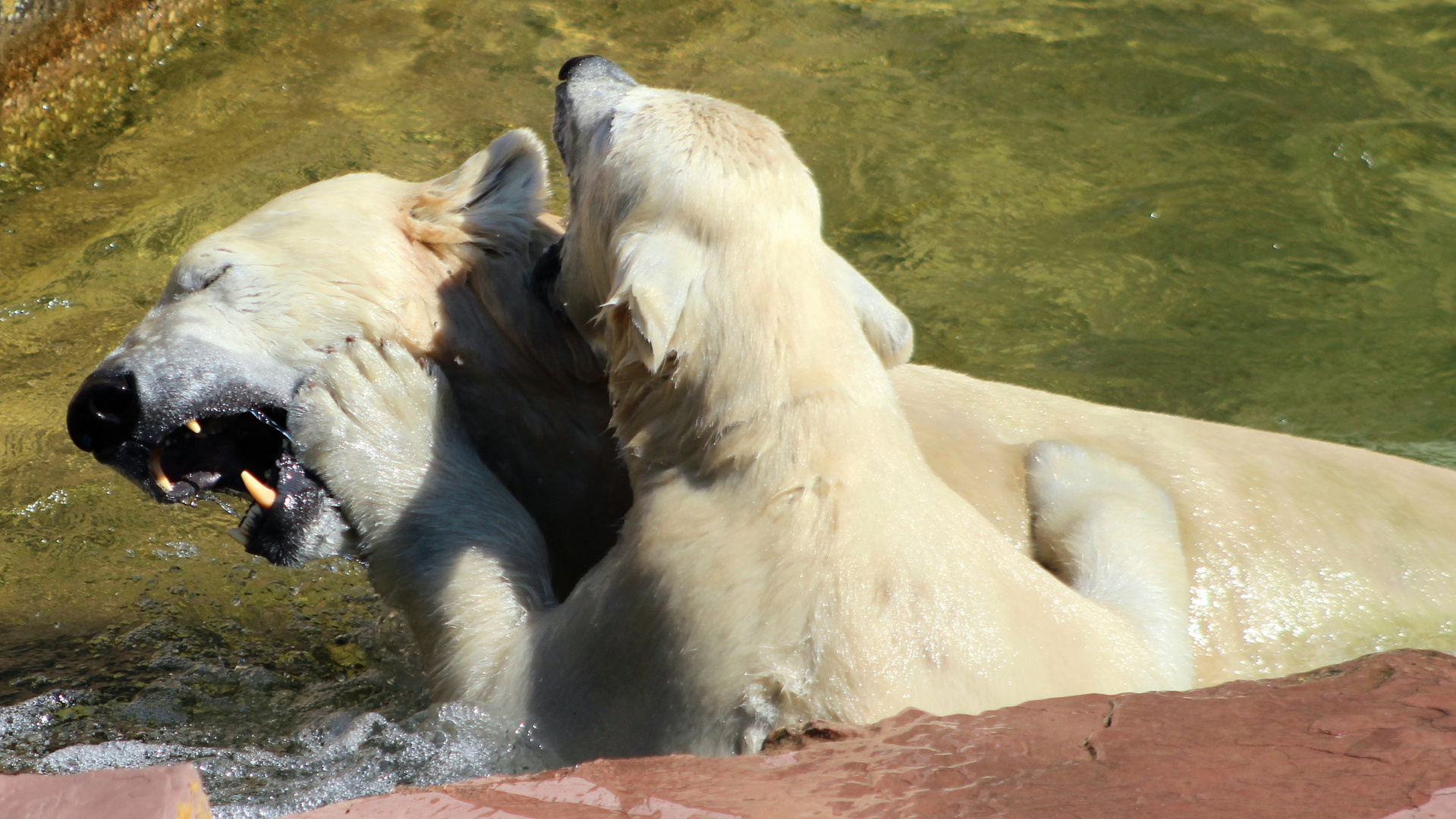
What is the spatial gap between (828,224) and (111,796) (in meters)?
4.83

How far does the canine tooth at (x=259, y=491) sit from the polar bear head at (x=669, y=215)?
0.87 meters

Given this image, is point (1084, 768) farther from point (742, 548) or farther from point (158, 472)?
point (158, 472)

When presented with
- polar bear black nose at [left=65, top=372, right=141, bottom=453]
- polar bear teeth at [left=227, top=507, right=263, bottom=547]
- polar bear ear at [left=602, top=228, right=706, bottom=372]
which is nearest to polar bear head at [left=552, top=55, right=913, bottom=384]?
polar bear ear at [left=602, top=228, right=706, bottom=372]

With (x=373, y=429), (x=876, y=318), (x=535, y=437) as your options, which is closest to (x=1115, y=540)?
(x=876, y=318)

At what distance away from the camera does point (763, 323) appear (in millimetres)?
2652

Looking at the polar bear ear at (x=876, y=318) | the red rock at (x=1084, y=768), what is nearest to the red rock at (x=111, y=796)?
the red rock at (x=1084, y=768)

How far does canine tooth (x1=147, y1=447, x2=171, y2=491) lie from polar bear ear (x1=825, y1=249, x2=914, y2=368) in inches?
70.5

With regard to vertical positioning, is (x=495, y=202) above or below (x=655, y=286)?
below

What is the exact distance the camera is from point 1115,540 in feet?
9.94

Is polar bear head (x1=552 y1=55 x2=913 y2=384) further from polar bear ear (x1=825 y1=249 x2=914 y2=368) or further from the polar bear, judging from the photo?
the polar bear

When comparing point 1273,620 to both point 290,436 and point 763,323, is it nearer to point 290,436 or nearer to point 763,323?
point 763,323

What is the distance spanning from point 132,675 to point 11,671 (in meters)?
0.35

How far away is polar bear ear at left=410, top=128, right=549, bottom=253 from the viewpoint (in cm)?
350

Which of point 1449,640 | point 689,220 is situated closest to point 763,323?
point 689,220
